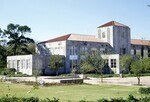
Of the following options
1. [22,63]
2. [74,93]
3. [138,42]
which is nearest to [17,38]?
[22,63]

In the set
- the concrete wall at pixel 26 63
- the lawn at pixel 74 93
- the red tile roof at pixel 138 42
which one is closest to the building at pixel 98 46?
the red tile roof at pixel 138 42

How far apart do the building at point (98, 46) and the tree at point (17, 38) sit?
18.5ft

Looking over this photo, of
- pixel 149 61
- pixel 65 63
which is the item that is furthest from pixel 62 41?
pixel 149 61

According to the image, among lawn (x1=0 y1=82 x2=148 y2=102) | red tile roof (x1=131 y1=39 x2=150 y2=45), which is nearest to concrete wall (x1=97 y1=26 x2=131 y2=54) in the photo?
red tile roof (x1=131 y1=39 x2=150 y2=45)

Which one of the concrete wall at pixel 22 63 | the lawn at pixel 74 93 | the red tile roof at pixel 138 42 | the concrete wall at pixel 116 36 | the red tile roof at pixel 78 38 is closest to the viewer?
the lawn at pixel 74 93

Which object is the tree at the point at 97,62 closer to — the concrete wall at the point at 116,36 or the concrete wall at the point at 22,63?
the concrete wall at the point at 22,63

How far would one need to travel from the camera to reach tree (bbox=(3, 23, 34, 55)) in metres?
72.4

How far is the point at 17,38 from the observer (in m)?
73.1

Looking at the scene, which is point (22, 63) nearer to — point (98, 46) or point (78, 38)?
point (78, 38)

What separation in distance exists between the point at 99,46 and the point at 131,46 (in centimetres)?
1106

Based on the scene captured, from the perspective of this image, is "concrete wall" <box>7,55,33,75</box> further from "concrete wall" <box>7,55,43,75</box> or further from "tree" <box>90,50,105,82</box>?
"tree" <box>90,50,105,82</box>

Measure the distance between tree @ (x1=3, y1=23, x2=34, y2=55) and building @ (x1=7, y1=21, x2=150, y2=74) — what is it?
5625 millimetres

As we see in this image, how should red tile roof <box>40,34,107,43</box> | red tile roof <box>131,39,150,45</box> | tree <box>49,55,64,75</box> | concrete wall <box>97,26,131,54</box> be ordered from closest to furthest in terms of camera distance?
tree <box>49,55,64,75</box>
red tile roof <box>40,34,107,43</box>
concrete wall <box>97,26,131,54</box>
red tile roof <box>131,39,150,45</box>

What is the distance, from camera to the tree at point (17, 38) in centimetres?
7244
